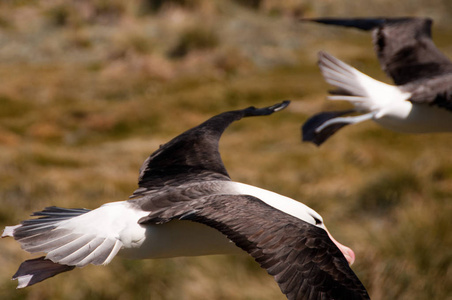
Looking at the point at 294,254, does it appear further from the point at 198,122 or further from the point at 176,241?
the point at 198,122

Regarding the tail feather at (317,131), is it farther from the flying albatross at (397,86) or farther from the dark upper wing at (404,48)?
the dark upper wing at (404,48)

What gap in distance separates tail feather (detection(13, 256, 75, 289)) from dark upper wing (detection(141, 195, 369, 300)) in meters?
0.69

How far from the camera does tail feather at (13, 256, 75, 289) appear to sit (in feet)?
9.90

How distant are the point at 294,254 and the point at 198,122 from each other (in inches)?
410

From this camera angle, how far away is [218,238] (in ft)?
10.2

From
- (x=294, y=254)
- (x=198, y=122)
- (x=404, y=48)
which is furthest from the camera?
(x=198, y=122)

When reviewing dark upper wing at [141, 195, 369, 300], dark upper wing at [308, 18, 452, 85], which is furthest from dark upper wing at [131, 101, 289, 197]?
dark upper wing at [308, 18, 452, 85]

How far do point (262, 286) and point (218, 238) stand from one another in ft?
7.08

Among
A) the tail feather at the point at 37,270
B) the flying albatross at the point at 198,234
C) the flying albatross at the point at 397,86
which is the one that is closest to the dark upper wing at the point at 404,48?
the flying albatross at the point at 397,86


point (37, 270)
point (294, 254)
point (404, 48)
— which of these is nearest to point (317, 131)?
point (404, 48)

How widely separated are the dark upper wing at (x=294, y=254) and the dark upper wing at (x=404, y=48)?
291 cm

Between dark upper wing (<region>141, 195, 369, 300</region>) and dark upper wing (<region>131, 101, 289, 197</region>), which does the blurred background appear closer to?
dark upper wing (<region>131, 101, 289, 197</region>)

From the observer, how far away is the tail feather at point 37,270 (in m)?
3.02

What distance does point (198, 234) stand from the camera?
122 inches
